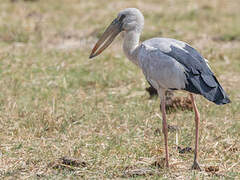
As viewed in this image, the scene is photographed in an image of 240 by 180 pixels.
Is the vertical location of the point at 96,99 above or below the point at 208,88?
below

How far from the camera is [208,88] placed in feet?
17.1

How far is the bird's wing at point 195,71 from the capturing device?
17.0ft

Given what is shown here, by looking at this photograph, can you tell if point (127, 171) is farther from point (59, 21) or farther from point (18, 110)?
point (59, 21)

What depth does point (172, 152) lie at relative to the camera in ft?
19.3

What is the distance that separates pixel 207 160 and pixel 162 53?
113 cm

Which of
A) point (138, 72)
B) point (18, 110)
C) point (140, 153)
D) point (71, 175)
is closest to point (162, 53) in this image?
point (140, 153)

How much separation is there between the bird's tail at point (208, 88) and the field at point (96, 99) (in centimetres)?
65

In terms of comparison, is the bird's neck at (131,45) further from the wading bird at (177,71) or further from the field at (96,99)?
the field at (96,99)

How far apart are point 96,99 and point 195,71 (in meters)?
2.66

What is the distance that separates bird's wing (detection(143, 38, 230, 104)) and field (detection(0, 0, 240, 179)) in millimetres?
689

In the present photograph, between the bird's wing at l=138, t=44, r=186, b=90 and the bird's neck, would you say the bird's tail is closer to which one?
the bird's wing at l=138, t=44, r=186, b=90

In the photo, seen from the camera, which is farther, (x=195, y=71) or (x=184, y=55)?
(x=184, y=55)

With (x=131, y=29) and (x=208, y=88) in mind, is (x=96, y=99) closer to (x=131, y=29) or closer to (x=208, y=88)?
(x=131, y=29)

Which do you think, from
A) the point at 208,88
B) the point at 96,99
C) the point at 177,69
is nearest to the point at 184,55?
the point at 177,69
